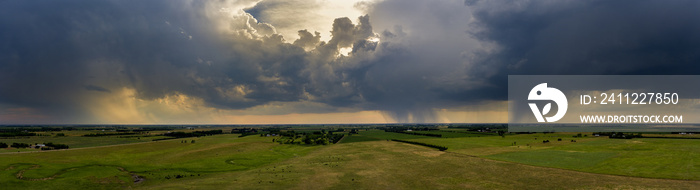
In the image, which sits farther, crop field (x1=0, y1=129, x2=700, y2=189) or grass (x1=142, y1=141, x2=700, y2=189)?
crop field (x1=0, y1=129, x2=700, y2=189)

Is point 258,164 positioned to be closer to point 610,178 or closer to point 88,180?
point 88,180

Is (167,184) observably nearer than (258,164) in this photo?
Yes

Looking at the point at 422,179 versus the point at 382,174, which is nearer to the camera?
the point at 422,179

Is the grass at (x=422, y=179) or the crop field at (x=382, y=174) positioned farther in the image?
the crop field at (x=382, y=174)

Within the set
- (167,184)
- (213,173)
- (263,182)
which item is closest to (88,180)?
(167,184)

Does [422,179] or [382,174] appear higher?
[422,179]

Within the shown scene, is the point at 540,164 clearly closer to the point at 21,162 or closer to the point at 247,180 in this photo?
the point at 247,180

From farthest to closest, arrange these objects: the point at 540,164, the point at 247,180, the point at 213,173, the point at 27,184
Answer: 1. the point at 540,164
2. the point at 213,173
3. the point at 247,180
4. the point at 27,184

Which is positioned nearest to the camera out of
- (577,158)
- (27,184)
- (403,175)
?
(27,184)

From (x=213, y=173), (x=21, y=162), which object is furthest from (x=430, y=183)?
(x=21, y=162)
